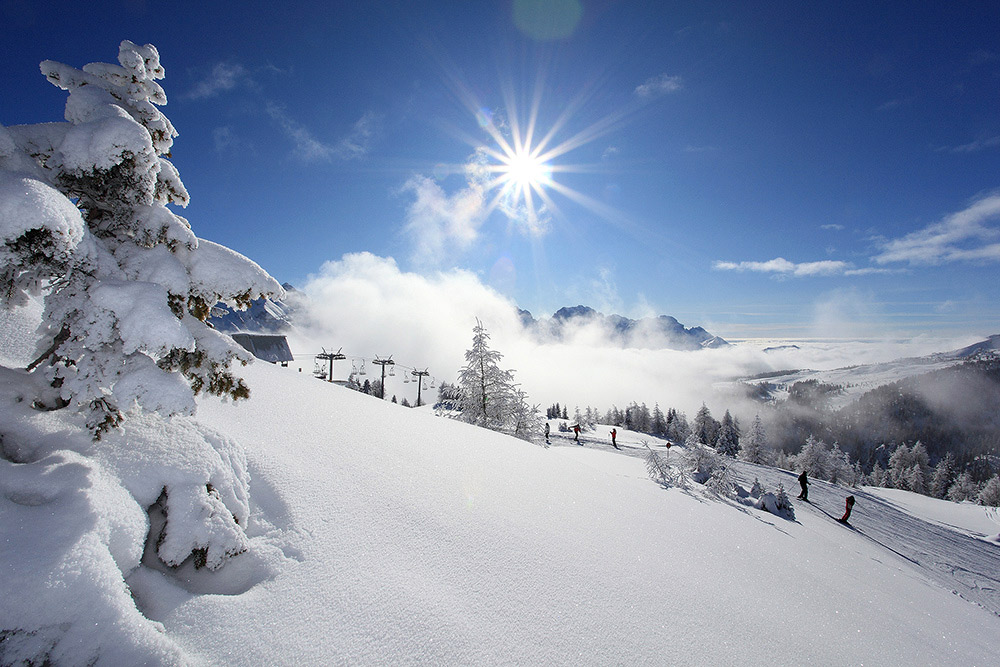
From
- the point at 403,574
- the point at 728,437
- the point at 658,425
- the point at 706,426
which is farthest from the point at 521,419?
the point at 658,425

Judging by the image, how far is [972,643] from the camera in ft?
19.0

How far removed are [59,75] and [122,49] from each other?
26.6 inches

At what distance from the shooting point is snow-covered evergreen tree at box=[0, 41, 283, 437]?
2912 millimetres

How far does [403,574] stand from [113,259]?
13.2 feet

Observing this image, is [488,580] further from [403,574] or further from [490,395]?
[490,395]

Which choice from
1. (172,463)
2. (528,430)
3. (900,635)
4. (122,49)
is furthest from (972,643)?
(528,430)

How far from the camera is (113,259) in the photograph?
3.43 metres

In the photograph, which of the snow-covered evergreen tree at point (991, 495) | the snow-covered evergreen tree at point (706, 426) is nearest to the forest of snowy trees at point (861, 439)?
the snow-covered evergreen tree at point (706, 426)

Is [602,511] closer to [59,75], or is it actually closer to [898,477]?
[59,75]

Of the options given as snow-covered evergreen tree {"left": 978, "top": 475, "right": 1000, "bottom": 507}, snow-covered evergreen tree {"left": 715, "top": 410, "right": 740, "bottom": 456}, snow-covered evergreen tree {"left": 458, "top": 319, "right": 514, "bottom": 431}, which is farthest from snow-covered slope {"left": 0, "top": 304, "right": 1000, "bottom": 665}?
snow-covered evergreen tree {"left": 715, "top": 410, "right": 740, "bottom": 456}

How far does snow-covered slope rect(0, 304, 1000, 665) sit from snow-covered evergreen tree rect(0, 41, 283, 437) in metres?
0.66

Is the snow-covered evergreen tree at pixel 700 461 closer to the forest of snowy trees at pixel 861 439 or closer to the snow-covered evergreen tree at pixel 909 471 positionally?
the forest of snowy trees at pixel 861 439

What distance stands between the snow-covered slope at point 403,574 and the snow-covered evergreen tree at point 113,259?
0.66 meters

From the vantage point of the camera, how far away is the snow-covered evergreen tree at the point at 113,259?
2912 mm
